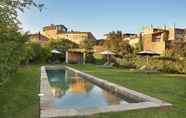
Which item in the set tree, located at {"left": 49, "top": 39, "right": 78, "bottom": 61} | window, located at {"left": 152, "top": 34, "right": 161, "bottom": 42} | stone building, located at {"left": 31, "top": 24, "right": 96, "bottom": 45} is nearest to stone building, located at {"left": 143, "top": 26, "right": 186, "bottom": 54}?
window, located at {"left": 152, "top": 34, "right": 161, "bottom": 42}

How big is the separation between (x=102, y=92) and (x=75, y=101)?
2416mm

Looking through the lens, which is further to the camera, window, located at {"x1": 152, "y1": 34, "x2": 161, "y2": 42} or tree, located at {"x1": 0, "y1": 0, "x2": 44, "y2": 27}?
window, located at {"x1": 152, "y1": 34, "x2": 161, "y2": 42}

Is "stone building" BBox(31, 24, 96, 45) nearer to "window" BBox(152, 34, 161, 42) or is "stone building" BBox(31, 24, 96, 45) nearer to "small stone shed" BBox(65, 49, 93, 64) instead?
"small stone shed" BBox(65, 49, 93, 64)

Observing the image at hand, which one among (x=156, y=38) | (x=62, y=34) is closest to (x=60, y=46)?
(x=156, y=38)

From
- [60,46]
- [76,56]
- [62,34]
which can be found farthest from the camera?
[62,34]

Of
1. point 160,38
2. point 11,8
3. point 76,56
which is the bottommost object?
point 76,56

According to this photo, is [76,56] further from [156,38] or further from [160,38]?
[160,38]

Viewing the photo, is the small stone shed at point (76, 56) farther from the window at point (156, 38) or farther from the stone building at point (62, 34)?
the stone building at point (62, 34)

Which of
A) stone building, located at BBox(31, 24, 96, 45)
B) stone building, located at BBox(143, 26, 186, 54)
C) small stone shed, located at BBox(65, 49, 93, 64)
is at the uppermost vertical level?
stone building, located at BBox(31, 24, 96, 45)

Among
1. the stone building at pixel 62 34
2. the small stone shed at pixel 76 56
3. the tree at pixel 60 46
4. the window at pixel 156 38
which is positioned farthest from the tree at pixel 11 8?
the stone building at pixel 62 34

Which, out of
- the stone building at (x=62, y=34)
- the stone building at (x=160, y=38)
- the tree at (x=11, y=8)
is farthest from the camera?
the stone building at (x=62, y=34)

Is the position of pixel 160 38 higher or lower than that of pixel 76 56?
higher

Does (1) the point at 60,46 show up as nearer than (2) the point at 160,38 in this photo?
No

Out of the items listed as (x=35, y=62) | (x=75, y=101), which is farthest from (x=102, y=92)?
(x=35, y=62)
